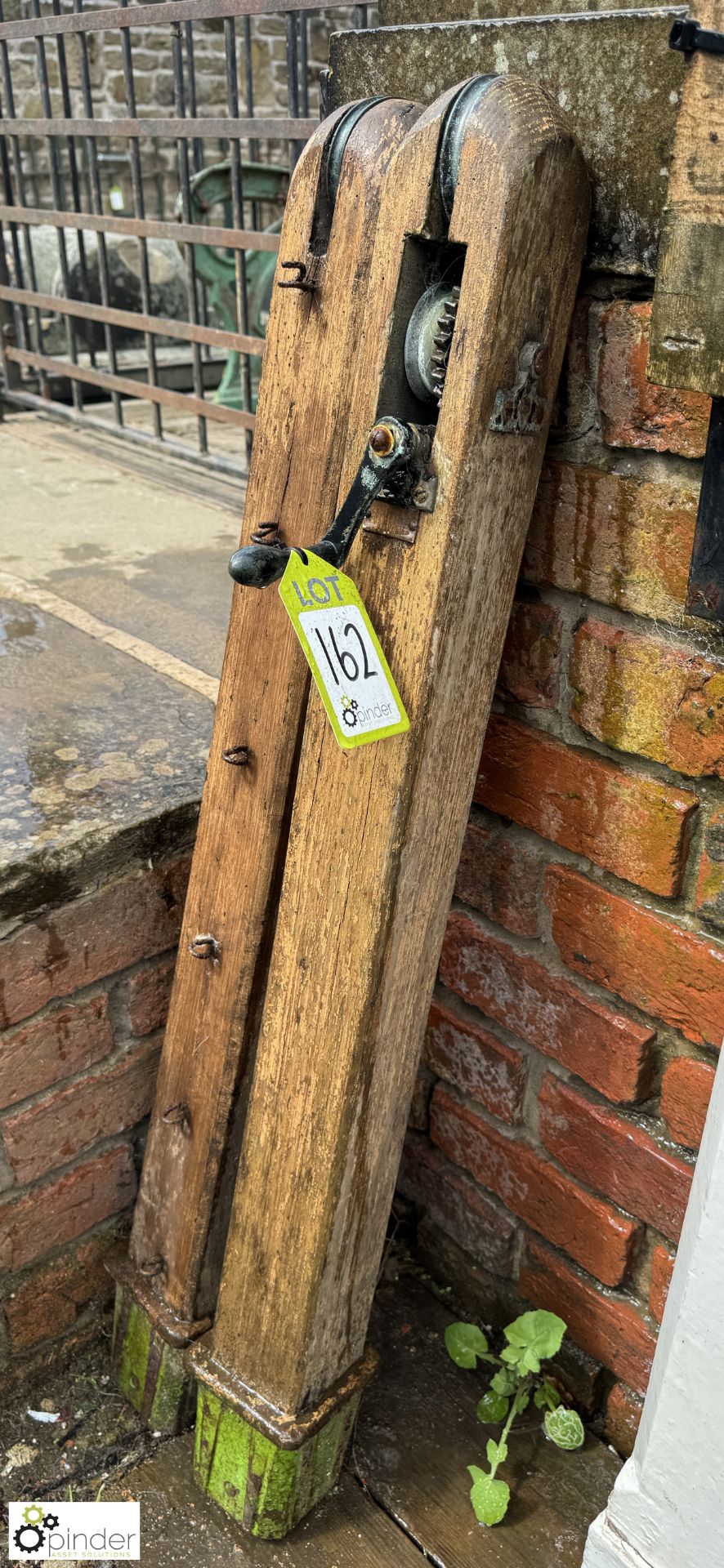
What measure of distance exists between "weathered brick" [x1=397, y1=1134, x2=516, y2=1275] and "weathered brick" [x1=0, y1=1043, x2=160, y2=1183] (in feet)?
1.31

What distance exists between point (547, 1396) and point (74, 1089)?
73 cm

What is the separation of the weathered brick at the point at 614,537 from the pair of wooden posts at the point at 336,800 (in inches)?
3.0

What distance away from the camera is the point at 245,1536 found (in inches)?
52.9

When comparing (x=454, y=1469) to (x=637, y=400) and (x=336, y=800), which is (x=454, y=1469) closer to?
(x=336, y=800)

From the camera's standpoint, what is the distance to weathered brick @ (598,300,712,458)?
1.03m

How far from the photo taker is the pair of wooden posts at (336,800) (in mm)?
983

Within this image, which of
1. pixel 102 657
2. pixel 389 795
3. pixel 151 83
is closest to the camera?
pixel 389 795

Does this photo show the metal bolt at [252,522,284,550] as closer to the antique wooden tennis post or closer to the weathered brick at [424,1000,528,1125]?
the antique wooden tennis post

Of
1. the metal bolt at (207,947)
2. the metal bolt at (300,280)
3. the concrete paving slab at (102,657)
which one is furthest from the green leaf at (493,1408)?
the metal bolt at (300,280)

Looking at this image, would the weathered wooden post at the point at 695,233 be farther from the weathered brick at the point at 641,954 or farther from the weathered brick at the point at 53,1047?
the weathered brick at the point at 53,1047

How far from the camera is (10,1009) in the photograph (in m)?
1.36

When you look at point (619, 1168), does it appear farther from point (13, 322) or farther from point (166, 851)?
point (13, 322)

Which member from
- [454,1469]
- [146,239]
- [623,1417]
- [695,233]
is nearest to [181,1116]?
[454,1469]

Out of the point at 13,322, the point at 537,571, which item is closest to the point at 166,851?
the point at 537,571
